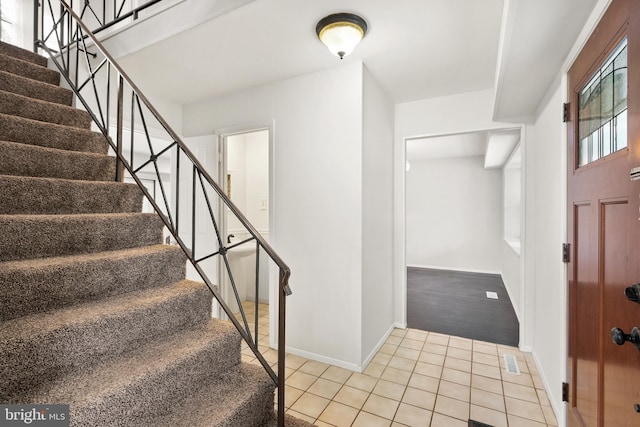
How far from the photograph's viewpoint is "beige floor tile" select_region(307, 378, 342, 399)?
7.06 feet

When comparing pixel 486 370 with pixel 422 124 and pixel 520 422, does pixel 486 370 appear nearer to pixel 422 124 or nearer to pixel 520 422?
pixel 520 422

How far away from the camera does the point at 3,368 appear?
0.99m

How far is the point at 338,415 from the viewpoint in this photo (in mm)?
1927

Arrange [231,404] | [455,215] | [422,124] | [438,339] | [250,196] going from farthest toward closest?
[455,215] → [250,196] → [422,124] → [438,339] → [231,404]

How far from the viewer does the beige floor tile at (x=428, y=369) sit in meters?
2.40

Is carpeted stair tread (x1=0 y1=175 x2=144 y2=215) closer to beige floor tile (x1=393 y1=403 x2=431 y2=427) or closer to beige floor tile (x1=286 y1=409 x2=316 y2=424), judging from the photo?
beige floor tile (x1=286 y1=409 x2=316 y2=424)

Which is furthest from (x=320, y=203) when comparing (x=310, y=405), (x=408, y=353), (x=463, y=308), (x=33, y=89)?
(x=463, y=308)

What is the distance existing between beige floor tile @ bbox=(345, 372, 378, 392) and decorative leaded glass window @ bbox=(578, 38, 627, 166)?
1.99 metres

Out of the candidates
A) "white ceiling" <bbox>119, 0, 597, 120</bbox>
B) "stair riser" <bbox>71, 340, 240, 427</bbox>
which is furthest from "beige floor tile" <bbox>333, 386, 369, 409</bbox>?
A: "white ceiling" <bbox>119, 0, 597, 120</bbox>

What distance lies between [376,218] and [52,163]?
2445 mm

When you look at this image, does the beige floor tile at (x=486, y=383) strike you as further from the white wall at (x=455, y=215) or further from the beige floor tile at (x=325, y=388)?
the white wall at (x=455, y=215)

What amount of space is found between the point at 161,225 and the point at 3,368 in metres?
1.06

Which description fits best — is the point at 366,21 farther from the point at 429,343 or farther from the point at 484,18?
the point at 429,343

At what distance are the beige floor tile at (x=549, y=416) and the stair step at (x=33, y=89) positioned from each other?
4.25 metres
